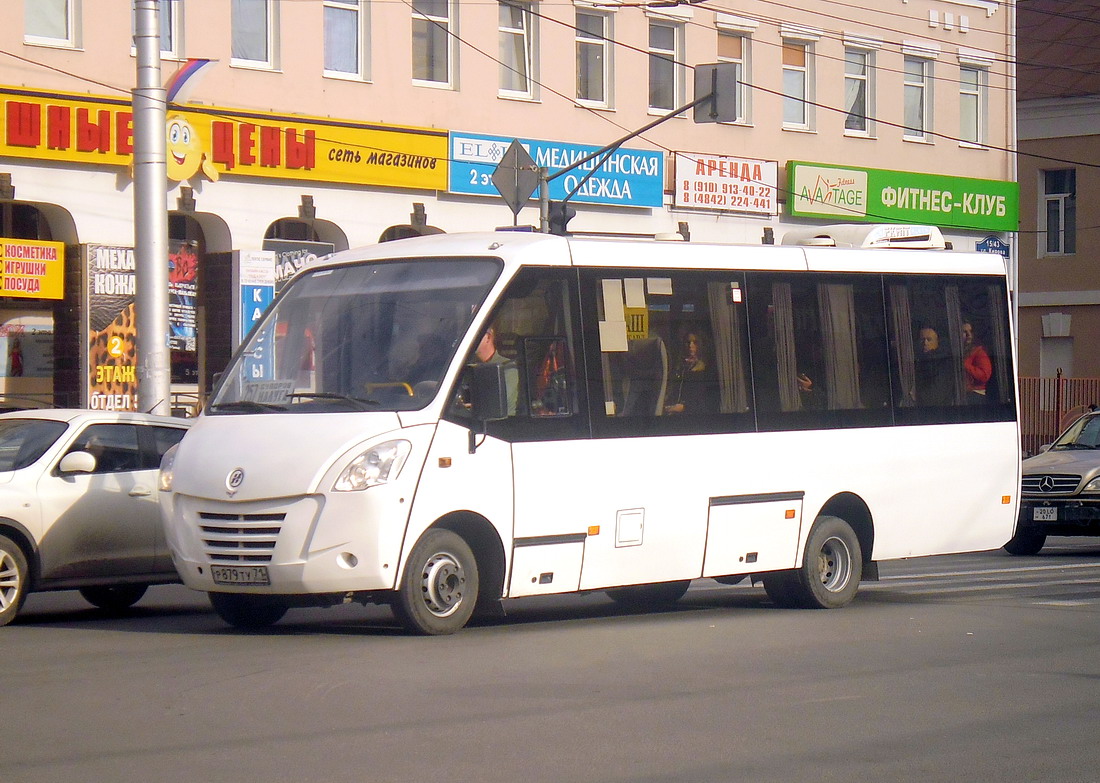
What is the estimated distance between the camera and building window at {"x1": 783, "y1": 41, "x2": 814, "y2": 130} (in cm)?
3359

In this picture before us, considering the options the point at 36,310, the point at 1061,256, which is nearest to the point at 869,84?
the point at 1061,256

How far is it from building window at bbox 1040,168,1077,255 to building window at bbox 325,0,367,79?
24.4m

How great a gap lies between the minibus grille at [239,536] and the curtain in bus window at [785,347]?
424cm

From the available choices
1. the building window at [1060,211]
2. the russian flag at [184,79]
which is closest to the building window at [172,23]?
the russian flag at [184,79]

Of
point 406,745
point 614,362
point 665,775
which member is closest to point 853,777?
point 665,775

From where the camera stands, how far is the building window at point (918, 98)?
118 feet

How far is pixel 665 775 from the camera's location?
22.4 feet

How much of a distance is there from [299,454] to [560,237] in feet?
8.12

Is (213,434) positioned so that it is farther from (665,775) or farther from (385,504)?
(665,775)

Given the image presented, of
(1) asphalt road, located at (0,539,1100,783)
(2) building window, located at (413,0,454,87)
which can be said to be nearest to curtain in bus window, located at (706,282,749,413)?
(1) asphalt road, located at (0,539,1100,783)

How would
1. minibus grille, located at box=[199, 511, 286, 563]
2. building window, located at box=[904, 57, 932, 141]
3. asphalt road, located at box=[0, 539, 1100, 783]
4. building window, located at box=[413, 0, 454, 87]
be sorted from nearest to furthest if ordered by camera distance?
asphalt road, located at box=[0, 539, 1100, 783], minibus grille, located at box=[199, 511, 286, 563], building window, located at box=[413, 0, 454, 87], building window, located at box=[904, 57, 932, 141]

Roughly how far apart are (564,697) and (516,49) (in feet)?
71.4

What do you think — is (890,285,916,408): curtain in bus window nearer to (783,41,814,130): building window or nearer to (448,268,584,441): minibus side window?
(448,268,584,441): minibus side window

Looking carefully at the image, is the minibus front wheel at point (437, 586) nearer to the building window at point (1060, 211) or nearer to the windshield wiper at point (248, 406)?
the windshield wiper at point (248, 406)
